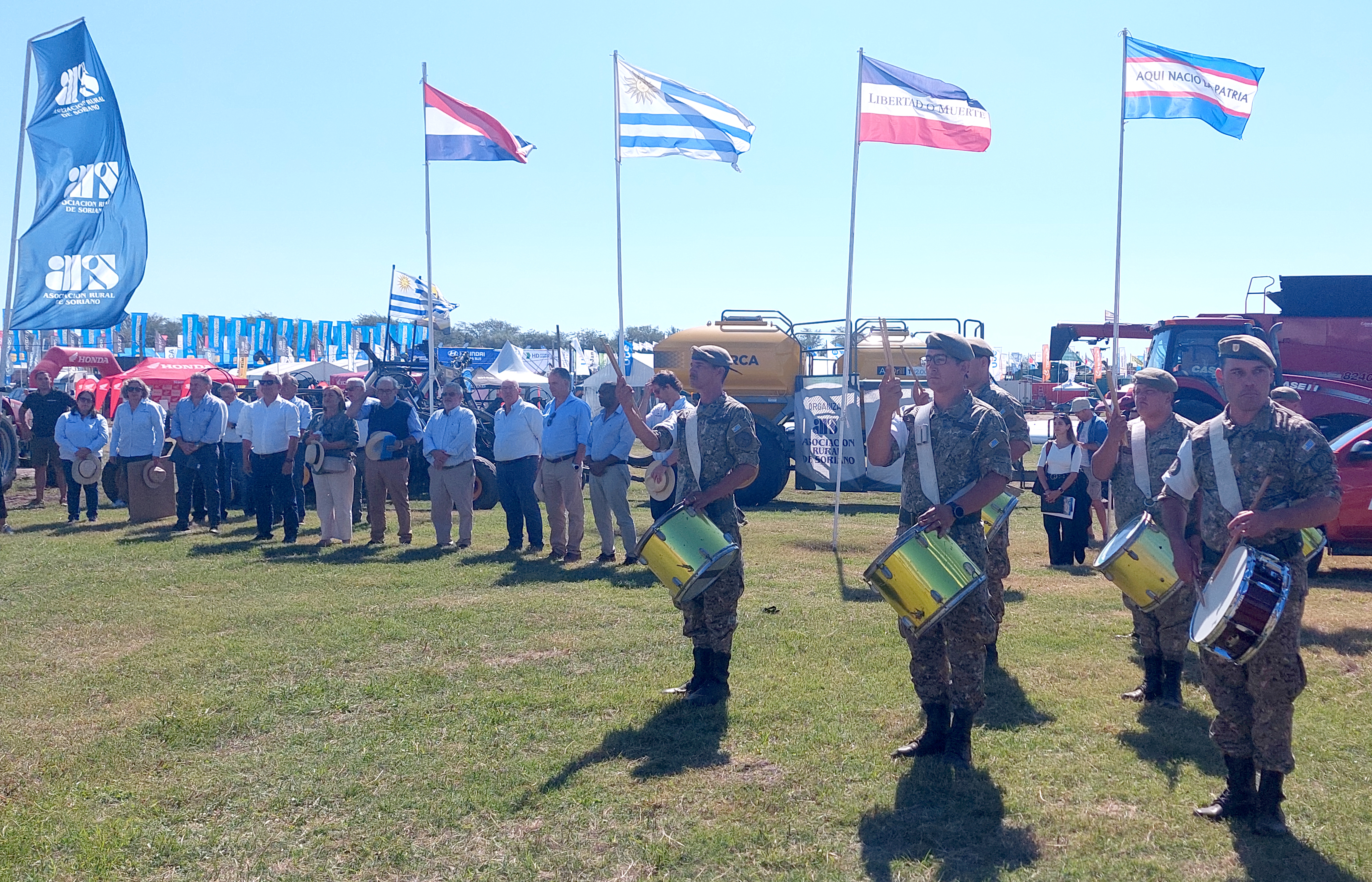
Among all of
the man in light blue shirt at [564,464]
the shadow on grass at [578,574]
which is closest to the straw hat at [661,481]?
the shadow on grass at [578,574]

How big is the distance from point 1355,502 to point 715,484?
289 inches

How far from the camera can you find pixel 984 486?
15.9ft

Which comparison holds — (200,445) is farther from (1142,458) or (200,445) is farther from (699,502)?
(1142,458)

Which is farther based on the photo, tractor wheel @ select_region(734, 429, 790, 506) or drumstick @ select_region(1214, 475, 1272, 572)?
tractor wheel @ select_region(734, 429, 790, 506)

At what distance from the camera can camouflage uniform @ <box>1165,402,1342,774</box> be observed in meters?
4.12

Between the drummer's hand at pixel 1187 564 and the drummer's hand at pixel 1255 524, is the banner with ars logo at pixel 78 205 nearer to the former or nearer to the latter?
the drummer's hand at pixel 1187 564

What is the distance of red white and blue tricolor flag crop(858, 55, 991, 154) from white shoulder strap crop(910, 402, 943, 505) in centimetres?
745

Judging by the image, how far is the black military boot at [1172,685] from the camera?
6020 millimetres

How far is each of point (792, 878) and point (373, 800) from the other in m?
1.93

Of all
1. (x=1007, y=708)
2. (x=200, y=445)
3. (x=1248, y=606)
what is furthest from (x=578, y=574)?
(x=1248, y=606)

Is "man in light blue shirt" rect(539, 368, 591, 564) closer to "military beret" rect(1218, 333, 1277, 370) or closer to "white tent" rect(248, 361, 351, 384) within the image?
"military beret" rect(1218, 333, 1277, 370)

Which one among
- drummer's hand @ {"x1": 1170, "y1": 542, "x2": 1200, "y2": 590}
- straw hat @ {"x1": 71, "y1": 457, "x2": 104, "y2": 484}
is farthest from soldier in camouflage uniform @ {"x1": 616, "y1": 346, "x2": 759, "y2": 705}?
straw hat @ {"x1": 71, "y1": 457, "x2": 104, "y2": 484}

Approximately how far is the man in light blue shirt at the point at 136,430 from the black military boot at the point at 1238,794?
13.2 metres

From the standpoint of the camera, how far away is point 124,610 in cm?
860
